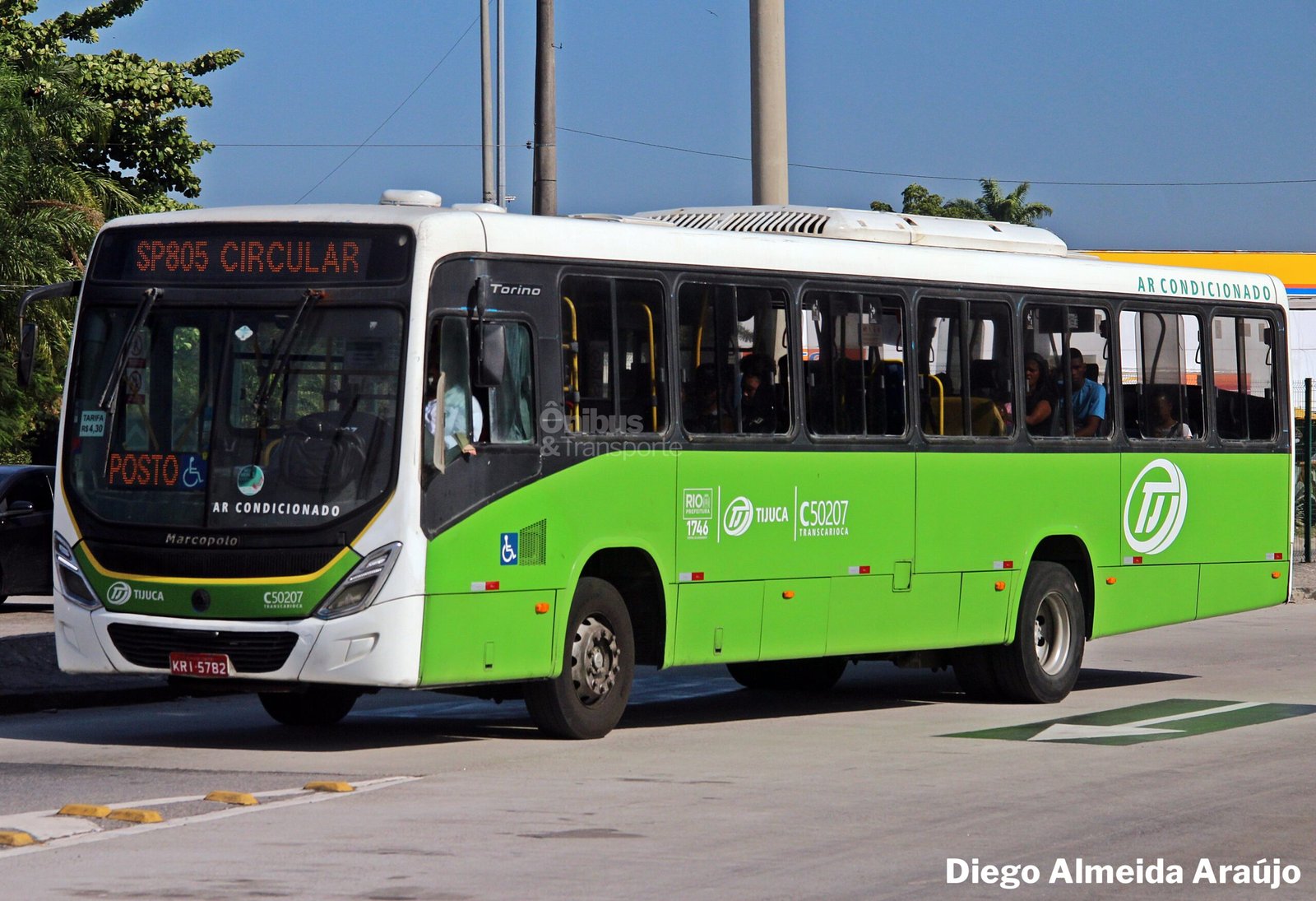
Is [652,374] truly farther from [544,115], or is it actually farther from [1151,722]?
[544,115]

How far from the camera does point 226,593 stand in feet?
39.1

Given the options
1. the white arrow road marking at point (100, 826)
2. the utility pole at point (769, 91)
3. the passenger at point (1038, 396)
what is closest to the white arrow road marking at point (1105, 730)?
the passenger at point (1038, 396)

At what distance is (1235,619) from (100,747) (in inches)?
635

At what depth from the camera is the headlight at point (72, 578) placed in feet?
40.5

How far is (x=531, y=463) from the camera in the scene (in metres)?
12.4

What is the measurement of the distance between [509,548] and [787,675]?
512 centimetres

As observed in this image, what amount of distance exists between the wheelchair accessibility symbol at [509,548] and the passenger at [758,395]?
213cm

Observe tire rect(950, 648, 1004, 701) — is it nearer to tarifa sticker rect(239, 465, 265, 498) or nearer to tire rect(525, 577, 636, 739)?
tire rect(525, 577, 636, 739)

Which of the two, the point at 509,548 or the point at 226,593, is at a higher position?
the point at 509,548

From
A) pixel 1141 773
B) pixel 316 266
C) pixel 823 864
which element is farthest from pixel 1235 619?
pixel 823 864

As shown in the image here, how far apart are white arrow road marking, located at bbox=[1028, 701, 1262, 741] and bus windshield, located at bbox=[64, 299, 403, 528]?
469 centimetres

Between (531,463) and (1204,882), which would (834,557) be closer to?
(531,463)

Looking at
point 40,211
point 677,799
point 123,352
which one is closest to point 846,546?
point 677,799

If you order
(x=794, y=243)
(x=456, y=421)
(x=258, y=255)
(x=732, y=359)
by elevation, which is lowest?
(x=456, y=421)
